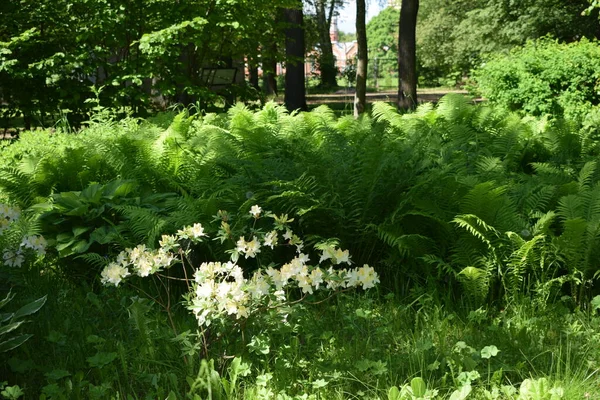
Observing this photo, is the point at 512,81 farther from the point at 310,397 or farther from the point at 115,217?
the point at 310,397

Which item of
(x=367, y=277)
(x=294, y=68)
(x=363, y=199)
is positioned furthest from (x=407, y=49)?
(x=367, y=277)

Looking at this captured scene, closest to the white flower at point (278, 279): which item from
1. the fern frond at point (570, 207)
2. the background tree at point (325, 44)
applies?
the fern frond at point (570, 207)

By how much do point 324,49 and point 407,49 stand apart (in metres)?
24.9

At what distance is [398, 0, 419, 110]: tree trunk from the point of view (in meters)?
14.8

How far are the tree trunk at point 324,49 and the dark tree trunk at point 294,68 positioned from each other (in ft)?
68.8

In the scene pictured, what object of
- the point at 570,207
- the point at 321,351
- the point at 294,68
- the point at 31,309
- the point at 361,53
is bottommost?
the point at 321,351

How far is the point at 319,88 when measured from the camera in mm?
41031

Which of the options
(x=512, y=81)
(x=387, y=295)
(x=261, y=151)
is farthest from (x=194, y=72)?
(x=387, y=295)

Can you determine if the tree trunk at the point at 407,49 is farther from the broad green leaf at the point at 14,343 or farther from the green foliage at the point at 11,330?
the broad green leaf at the point at 14,343

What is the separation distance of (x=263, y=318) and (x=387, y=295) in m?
0.97

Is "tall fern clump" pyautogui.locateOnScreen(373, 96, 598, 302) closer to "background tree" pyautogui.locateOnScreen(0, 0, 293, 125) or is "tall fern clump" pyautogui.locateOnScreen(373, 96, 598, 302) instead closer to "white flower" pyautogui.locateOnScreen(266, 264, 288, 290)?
"white flower" pyautogui.locateOnScreen(266, 264, 288, 290)

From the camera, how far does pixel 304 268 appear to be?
2822 mm

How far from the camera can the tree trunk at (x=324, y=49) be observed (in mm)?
37312

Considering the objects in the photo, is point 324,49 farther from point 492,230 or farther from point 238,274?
point 238,274
